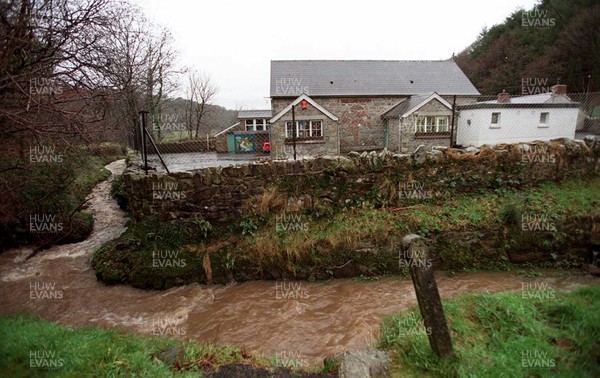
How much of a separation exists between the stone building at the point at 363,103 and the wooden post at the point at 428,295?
556 inches

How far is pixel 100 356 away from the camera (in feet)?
10.1

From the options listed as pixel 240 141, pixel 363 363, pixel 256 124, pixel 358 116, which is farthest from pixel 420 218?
pixel 256 124

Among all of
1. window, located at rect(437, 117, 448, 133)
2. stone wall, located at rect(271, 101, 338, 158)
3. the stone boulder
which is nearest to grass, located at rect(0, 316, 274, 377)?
the stone boulder

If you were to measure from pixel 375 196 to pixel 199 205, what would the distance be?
4085mm

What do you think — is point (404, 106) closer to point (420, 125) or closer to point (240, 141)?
point (420, 125)

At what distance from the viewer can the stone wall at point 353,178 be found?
633 centimetres

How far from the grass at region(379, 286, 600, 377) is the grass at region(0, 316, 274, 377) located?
154 centimetres

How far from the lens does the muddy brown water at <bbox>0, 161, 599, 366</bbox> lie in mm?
4383

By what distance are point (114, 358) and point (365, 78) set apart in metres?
21.7

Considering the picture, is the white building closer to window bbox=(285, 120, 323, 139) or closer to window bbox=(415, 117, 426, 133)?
window bbox=(415, 117, 426, 133)

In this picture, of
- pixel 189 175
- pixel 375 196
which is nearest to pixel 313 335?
pixel 375 196

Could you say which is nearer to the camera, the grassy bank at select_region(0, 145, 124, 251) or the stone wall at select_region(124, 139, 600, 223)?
the stone wall at select_region(124, 139, 600, 223)

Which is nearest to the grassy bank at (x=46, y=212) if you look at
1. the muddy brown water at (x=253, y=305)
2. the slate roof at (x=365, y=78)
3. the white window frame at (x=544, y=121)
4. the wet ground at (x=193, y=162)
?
the muddy brown water at (x=253, y=305)

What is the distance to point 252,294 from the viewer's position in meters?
5.68
